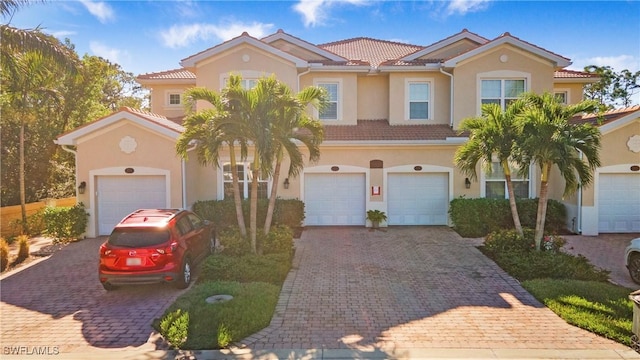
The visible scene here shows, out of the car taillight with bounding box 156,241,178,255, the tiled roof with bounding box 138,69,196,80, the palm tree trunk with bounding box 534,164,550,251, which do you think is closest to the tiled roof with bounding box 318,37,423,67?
the tiled roof with bounding box 138,69,196,80

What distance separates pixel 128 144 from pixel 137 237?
6.33 metres

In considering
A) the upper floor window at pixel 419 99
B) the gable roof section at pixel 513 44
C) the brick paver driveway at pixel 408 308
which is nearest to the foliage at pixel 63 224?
the brick paver driveway at pixel 408 308

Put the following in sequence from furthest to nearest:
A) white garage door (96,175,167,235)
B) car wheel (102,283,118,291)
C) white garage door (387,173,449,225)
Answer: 1. white garage door (387,173,449,225)
2. white garage door (96,175,167,235)
3. car wheel (102,283,118,291)

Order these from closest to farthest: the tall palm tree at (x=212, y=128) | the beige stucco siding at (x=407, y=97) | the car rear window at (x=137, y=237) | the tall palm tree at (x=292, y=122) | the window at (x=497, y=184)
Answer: the car rear window at (x=137, y=237) → the tall palm tree at (x=212, y=128) → the tall palm tree at (x=292, y=122) → the window at (x=497, y=184) → the beige stucco siding at (x=407, y=97)

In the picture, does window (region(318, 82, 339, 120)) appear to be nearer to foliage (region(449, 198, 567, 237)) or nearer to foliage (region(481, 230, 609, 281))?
foliage (region(449, 198, 567, 237))

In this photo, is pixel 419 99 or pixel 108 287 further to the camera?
pixel 419 99

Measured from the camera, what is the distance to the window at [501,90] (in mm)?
15797

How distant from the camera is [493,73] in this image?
15656 millimetres

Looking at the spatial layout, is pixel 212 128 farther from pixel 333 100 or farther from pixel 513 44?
pixel 513 44

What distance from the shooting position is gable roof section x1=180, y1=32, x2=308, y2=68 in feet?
50.4

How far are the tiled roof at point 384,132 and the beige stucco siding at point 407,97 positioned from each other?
1.34 feet

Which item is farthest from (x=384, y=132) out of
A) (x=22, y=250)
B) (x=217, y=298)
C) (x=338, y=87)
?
(x=22, y=250)

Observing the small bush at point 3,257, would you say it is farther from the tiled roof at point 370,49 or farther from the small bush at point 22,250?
the tiled roof at point 370,49

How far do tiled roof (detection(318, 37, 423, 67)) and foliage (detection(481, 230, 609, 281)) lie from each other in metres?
10.7
